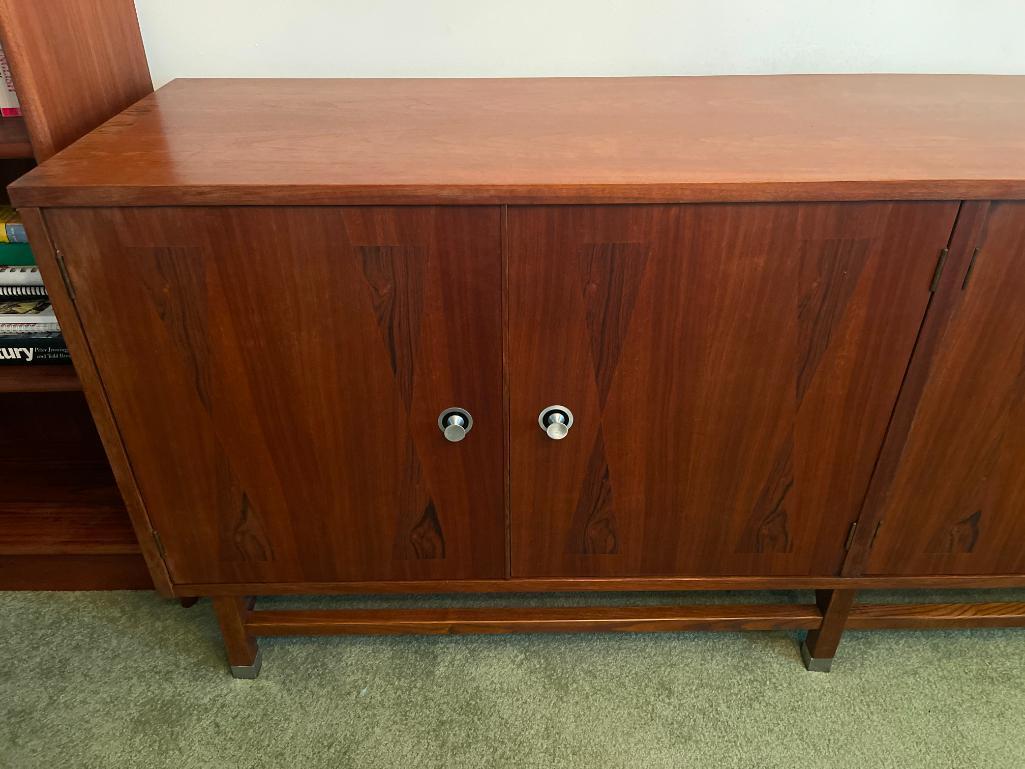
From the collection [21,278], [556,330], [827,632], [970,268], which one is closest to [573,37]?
[556,330]

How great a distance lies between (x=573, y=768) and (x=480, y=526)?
38 centimetres

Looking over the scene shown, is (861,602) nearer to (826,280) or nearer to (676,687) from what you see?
(676,687)

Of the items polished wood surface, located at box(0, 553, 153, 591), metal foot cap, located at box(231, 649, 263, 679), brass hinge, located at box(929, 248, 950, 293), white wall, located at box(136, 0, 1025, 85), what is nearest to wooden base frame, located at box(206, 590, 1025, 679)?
metal foot cap, located at box(231, 649, 263, 679)

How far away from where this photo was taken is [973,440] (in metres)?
0.95

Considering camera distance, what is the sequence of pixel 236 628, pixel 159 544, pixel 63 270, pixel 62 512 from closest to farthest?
pixel 63 270
pixel 159 544
pixel 236 628
pixel 62 512

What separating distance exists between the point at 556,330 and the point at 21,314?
77 centimetres

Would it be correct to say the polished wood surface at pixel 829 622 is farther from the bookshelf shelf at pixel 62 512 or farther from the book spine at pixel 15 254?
the book spine at pixel 15 254

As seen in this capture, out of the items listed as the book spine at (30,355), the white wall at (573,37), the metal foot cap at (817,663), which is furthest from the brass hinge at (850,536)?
the book spine at (30,355)

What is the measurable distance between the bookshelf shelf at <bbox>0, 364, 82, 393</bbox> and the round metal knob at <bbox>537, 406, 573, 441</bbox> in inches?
25.6

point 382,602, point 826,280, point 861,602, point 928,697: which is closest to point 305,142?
point 826,280

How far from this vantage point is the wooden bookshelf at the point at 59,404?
874 mm

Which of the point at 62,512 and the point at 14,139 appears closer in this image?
the point at 14,139

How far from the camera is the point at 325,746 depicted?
1.08 m

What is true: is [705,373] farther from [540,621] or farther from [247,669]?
[247,669]
